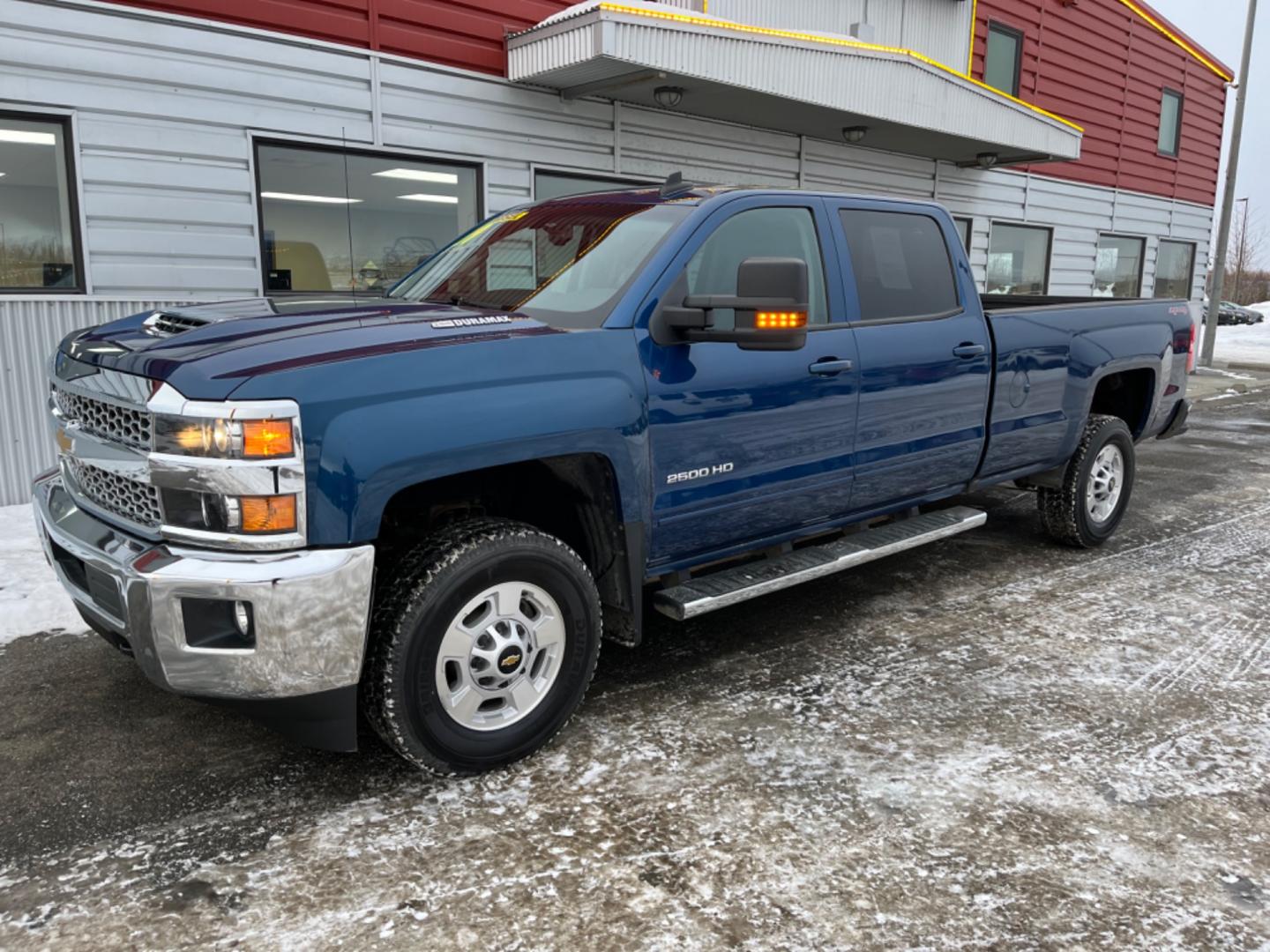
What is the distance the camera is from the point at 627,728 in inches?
136

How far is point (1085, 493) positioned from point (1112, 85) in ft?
45.6

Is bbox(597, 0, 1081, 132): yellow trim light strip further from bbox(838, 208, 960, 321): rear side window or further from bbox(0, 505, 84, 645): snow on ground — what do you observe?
bbox(0, 505, 84, 645): snow on ground

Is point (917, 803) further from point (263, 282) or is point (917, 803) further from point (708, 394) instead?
point (263, 282)

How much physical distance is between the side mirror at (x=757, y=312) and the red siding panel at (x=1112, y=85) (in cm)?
1253

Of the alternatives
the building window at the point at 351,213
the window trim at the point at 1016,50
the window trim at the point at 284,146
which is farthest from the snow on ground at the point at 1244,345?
the window trim at the point at 284,146

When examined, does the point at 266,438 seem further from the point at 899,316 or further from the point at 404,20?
the point at 404,20

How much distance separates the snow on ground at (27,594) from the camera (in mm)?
4449

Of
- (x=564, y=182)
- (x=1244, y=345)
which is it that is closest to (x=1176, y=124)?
(x=1244, y=345)

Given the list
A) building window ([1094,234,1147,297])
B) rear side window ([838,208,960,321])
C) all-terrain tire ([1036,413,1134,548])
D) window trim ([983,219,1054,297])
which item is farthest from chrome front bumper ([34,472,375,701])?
building window ([1094,234,1147,297])

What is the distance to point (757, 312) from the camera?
325 centimetres

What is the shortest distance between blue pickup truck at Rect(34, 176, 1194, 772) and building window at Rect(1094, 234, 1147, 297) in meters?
14.3

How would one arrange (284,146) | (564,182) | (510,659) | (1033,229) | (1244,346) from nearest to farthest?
(510,659) → (284,146) → (564,182) → (1033,229) → (1244,346)

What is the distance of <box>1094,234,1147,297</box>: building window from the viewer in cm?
1728

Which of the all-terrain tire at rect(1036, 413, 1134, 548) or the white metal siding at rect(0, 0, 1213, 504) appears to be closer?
the all-terrain tire at rect(1036, 413, 1134, 548)
